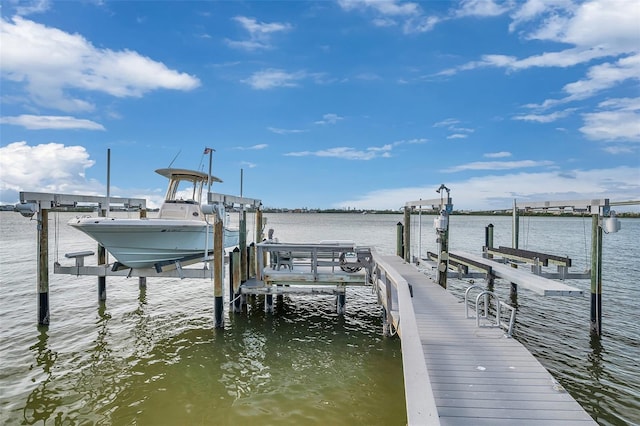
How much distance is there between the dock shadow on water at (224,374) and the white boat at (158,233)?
2047 millimetres

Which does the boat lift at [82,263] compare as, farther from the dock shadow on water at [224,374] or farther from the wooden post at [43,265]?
the dock shadow on water at [224,374]

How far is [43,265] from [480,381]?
11246 mm

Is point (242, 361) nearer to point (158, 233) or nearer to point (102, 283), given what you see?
point (158, 233)

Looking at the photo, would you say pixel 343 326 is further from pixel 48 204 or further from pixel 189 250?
pixel 48 204

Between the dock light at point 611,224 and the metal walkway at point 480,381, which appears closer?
the metal walkway at point 480,381

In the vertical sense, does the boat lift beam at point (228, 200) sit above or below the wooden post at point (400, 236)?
above

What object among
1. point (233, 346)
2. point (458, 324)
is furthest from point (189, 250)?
point (458, 324)

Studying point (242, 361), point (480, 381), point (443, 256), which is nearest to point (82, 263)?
point (242, 361)

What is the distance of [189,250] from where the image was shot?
41.5 ft

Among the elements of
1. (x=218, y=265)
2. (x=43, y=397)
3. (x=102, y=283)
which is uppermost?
(x=218, y=265)

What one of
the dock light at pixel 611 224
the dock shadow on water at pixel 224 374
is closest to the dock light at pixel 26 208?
the dock shadow on water at pixel 224 374

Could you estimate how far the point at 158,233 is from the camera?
36.6 feet

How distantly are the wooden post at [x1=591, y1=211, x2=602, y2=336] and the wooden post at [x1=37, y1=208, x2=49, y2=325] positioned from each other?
14832 millimetres

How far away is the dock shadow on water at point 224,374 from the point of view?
6.18m
